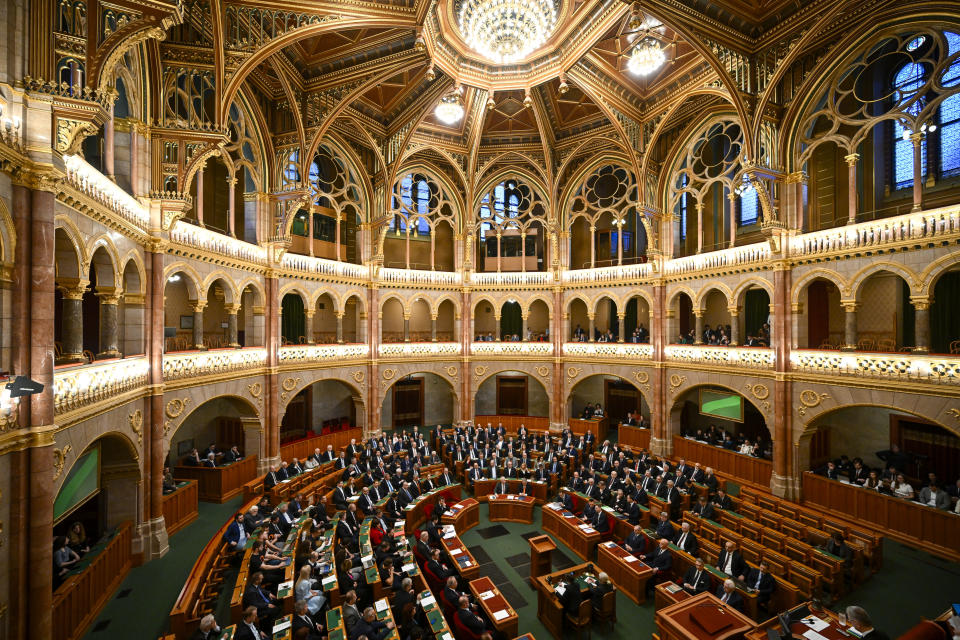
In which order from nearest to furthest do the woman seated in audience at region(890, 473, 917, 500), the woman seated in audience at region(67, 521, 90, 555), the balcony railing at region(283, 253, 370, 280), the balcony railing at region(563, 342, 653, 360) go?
the woman seated in audience at region(67, 521, 90, 555), the woman seated in audience at region(890, 473, 917, 500), the balcony railing at region(283, 253, 370, 280), the balcony railing at region(563, 342, 653, 360)

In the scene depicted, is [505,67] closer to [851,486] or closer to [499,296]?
[499,296]

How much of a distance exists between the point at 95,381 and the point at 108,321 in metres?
2.00

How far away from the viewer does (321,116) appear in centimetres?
1891

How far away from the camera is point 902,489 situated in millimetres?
13844

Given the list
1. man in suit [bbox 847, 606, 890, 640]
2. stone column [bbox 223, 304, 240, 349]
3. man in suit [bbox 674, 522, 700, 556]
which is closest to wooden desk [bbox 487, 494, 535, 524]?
man in suit [bbox 674, 522, 700, 556]

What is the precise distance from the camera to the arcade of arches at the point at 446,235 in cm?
803

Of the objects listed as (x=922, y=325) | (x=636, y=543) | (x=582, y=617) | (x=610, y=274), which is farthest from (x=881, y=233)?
(x=582, y=617)

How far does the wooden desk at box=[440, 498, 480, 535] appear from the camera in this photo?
46.1ft

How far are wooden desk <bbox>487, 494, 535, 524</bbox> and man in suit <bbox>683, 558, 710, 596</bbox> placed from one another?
5995 millimetres

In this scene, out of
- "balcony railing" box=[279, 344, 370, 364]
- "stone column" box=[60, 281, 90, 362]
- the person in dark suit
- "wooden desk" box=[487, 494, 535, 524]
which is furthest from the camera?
"balcony railing" box=[279, 344, 370, 364]

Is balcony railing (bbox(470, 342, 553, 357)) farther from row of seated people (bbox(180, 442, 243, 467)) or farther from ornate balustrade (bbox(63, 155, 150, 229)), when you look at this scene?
ornate balustrade (bbox(63, 155, 150, 229))

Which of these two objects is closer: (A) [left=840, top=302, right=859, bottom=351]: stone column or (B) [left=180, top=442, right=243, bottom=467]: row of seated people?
(A) [left=840, top=302, right=859, bottom=351]: stone column

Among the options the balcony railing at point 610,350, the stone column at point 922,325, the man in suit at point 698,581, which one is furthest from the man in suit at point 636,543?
the balcony railing at point 610,350

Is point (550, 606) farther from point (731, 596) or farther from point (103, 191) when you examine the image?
point (103, 191)
